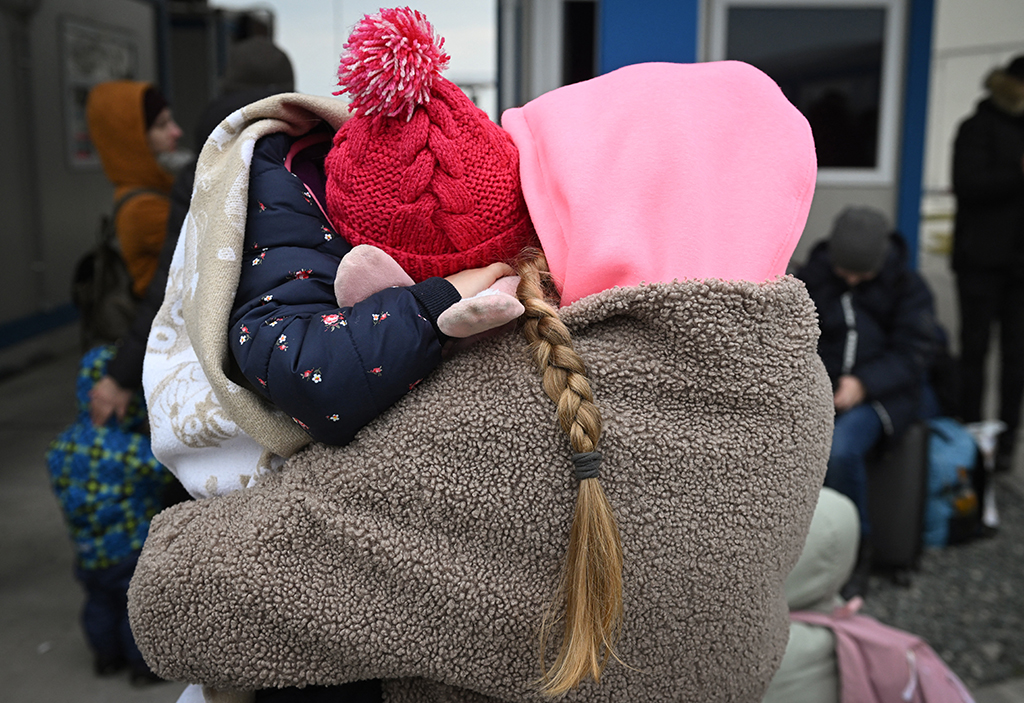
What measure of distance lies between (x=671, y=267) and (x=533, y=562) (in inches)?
13.9

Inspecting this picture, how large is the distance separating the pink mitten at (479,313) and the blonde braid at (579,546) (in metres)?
0.04

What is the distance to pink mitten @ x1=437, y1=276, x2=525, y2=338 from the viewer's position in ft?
2.77

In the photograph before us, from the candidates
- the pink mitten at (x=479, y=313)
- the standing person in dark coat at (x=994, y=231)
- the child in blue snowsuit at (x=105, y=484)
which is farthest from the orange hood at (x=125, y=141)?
the standing person in dark coat at (x=994, y=231)

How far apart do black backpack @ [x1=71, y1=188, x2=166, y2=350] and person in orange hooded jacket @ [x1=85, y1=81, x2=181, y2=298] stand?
1.8 inches

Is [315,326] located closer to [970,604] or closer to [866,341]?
[866,341]

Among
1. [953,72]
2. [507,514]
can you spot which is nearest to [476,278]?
[507,514]

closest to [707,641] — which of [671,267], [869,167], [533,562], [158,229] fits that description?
[533,562]

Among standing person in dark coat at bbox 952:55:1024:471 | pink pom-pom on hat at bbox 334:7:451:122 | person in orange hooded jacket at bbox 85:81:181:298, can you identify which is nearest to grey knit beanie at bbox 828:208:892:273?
standing person in dark coat at bbox 952:55:1024:471

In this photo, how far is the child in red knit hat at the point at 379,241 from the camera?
87cm

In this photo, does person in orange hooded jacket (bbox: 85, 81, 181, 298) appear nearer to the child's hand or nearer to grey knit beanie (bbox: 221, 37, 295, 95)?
grey knit beanie (bbox: 221, 37, 295, 95)

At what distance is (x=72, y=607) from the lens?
3.13 m

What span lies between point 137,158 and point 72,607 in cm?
172

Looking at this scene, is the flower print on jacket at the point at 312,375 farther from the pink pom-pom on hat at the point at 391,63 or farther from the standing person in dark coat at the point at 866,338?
the standing person in dark coat at the point at 866,338

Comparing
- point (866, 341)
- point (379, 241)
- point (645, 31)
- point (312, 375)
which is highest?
point (645, 31)
